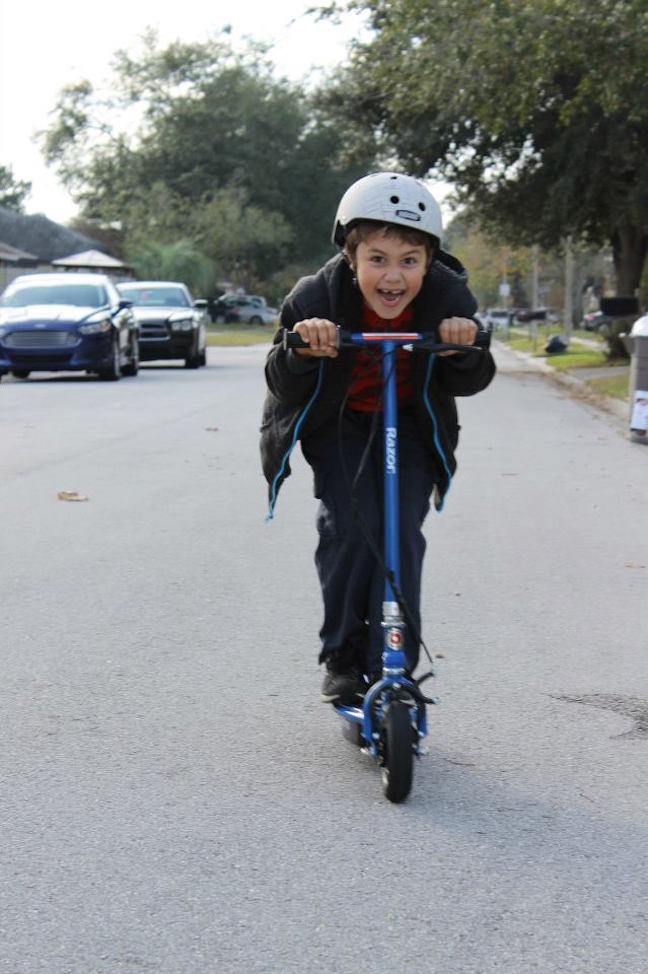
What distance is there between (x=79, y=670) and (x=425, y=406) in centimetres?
194

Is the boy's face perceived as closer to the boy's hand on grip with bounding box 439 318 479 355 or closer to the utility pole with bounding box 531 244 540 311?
the boy's hand on grip with bounding box 439 318 479 355

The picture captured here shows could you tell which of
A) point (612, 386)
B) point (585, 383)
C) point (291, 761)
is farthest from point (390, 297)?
point (585, 383)

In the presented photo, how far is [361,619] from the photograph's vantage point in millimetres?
4707

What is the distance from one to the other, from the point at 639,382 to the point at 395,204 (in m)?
11.0

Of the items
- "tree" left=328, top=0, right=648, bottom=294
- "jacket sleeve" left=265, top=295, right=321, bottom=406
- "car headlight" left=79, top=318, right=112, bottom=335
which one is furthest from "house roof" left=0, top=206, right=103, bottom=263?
"jacket sleeve" left=265, top=295, right=321, bottom=406

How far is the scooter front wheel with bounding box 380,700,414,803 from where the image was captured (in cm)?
417

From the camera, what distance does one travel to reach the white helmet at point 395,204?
14.0 feet

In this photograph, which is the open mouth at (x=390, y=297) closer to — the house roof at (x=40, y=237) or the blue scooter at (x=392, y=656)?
the blue scooter at (x=392, y=656)

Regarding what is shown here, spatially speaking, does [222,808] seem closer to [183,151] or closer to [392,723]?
[392,723]

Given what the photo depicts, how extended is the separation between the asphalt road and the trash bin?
5.11m

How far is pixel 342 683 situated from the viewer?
15.3 feet

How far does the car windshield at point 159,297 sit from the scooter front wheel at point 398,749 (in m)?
25.1

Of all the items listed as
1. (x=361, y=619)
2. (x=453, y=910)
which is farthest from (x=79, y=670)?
(x=453, y=910)

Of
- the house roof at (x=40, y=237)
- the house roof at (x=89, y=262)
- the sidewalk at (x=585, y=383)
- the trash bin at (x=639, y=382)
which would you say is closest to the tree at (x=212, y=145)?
the house roof at (x=40, y=237)
